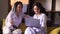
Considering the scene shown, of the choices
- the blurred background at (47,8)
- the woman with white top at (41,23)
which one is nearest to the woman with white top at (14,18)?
the woman with white top at (41,23)

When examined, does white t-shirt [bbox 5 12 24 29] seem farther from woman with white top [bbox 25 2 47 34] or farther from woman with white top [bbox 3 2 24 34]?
woman with white top [bbox 25 2 47 34]

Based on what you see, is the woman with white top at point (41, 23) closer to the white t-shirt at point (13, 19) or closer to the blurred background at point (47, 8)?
the white t-shirt at point (13, 19)

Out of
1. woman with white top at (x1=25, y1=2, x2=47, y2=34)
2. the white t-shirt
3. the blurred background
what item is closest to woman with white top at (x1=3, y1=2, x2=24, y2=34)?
the white t-shirt

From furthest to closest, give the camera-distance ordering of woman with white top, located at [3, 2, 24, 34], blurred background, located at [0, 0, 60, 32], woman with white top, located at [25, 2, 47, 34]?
1. blurred background, located at [0, 0, 60, 32]
2. woman with white top, located at [3, 2, 24, 34]
3. woman with white top, located at [25, 2, 47, 34]

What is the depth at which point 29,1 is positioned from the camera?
4.19m

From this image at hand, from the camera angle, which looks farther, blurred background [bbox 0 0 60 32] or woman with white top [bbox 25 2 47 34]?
blurred background [bbox 0 0 60 32]

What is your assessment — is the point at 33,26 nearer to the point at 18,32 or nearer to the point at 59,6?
the point at 18,32

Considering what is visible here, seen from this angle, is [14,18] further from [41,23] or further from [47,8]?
[47,8]

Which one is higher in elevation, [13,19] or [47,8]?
[47,8]

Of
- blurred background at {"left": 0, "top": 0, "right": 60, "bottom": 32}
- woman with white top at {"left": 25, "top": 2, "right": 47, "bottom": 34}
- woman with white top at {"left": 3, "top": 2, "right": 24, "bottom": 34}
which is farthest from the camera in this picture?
blurred background at {"left": 0, "top": 0, "right": 60, "bottom": 32}

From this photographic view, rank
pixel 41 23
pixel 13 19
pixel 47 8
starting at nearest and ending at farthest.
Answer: pixel 41 23 < pixel 13 19 < pixel 47 8

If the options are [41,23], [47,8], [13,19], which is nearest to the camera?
[41,23]

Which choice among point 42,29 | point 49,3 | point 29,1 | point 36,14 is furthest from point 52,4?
point 42,29

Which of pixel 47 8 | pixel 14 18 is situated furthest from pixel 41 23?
pixel 47 8
